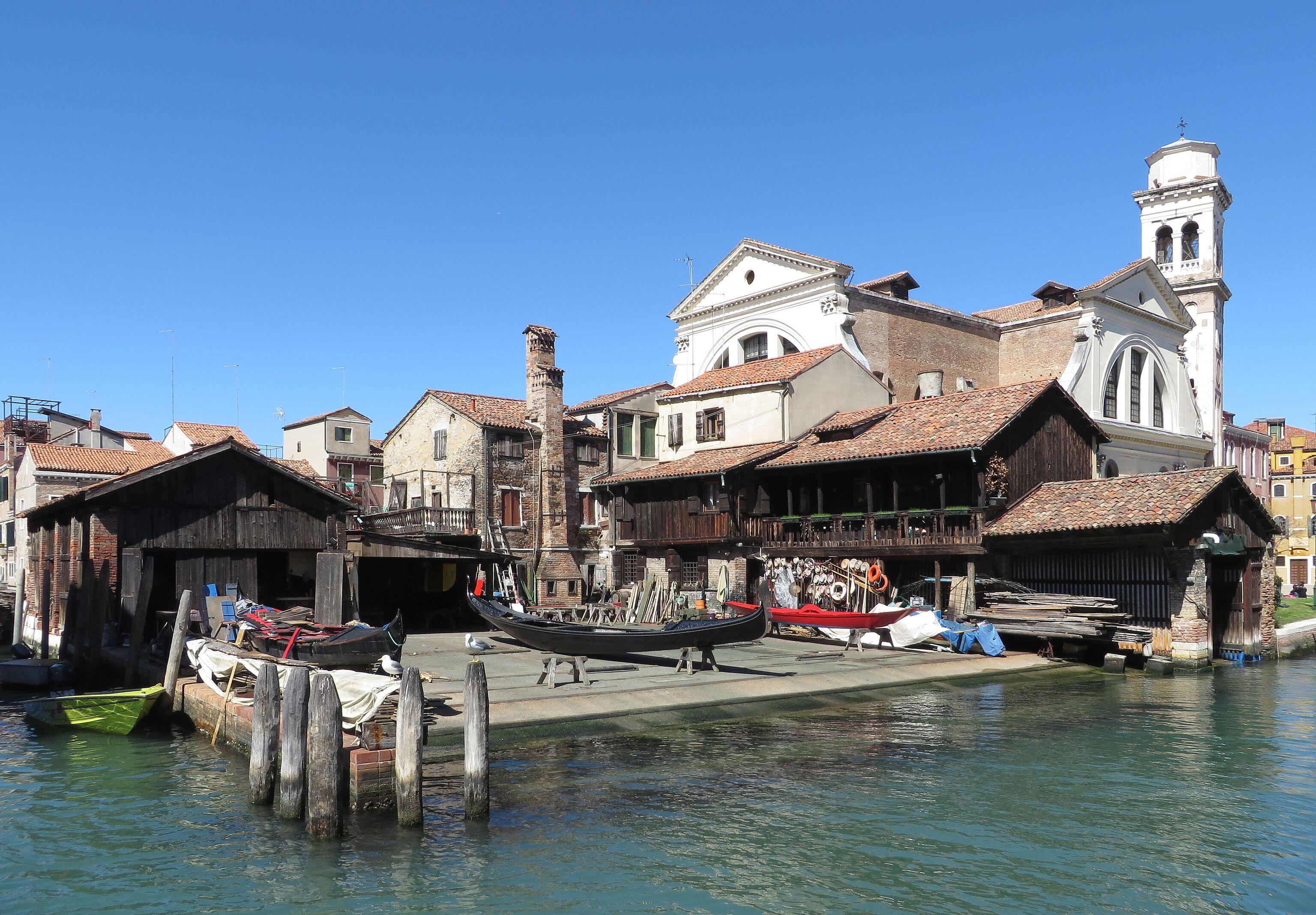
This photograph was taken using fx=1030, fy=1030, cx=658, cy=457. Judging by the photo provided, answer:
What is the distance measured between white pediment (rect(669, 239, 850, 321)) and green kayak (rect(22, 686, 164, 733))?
28.2m

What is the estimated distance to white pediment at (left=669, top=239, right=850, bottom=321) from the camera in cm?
3931

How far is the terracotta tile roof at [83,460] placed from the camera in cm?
4184

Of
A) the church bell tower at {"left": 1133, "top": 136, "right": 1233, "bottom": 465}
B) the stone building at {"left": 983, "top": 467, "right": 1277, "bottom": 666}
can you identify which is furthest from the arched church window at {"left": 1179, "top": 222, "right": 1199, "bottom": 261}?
the stone building at {"left": 983, "top": 467, "right": 1277, "bottom": 666}

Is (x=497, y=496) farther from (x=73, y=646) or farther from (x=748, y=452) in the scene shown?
(x=73, y=646)

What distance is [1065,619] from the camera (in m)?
25.3

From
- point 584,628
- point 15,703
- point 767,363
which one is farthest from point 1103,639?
point 15,703

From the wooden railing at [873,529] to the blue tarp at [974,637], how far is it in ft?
8.15

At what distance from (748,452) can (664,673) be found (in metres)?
13.6

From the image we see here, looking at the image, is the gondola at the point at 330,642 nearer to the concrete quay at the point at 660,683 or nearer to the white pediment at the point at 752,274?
the concrete quay at the point at 660,683

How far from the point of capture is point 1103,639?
82.4ft

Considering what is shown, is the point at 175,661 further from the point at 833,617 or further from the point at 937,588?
the point at 937,588

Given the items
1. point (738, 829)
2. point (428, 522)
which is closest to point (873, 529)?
point (428, 522)

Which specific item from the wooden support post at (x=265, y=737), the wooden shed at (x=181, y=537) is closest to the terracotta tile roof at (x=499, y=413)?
the wooden shed at (x=181, y=537)

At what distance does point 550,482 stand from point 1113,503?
1972 cm
